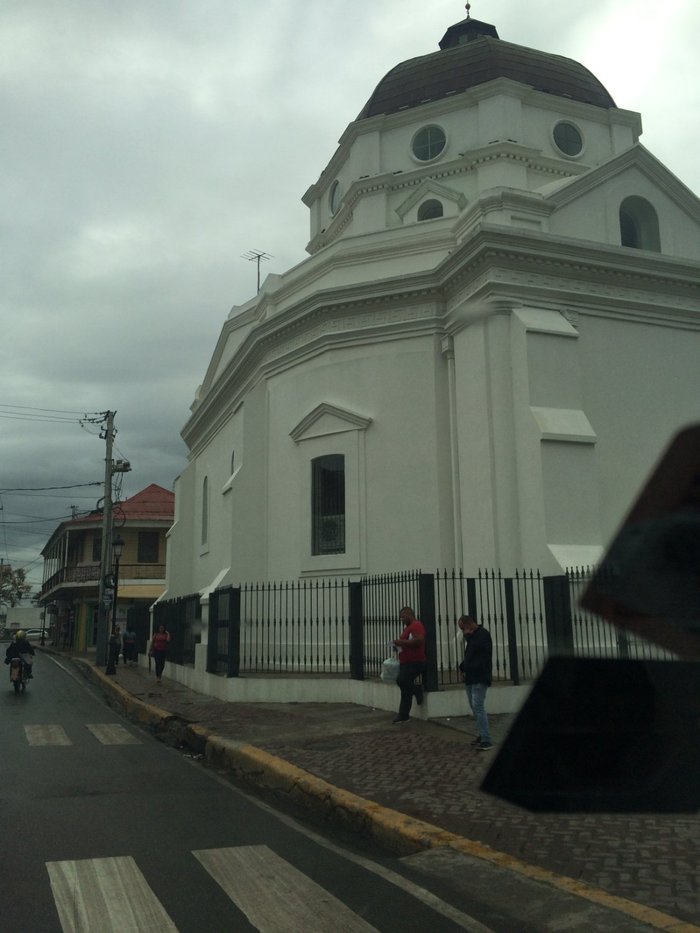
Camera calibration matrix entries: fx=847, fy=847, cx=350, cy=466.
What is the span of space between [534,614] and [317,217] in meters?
19.0

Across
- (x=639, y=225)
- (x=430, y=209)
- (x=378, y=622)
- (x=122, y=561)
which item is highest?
(x=430, y=209)

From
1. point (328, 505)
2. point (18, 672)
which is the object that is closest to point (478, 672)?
point (328, 505)

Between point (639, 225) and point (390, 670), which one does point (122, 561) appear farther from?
point (390, 670)

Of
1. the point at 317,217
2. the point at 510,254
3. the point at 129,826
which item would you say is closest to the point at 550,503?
the point at 510,254

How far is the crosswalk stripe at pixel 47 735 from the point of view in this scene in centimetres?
1161

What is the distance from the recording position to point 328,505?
18312 mm

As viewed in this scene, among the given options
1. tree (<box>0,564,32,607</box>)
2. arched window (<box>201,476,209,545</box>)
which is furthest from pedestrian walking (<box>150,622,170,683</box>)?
tree (<box>0,564,32,607</box>)

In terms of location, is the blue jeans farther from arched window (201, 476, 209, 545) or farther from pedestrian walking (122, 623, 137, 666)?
pedestrian walking (122, 623, 137, 666)

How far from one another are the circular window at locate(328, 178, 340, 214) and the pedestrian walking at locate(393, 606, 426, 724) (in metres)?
17.8

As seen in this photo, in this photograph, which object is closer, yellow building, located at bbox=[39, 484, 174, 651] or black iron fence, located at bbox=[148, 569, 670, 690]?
black iron fence, located at bbox=[148, 569, 670, 690]

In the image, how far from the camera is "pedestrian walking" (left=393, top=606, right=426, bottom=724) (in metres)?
11.6

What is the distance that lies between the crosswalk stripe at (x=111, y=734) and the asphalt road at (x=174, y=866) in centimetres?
218

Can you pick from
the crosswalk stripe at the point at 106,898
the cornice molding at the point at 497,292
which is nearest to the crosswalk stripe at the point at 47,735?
the crosswalk stripe at the point at 106,898

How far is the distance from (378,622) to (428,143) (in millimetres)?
15749
